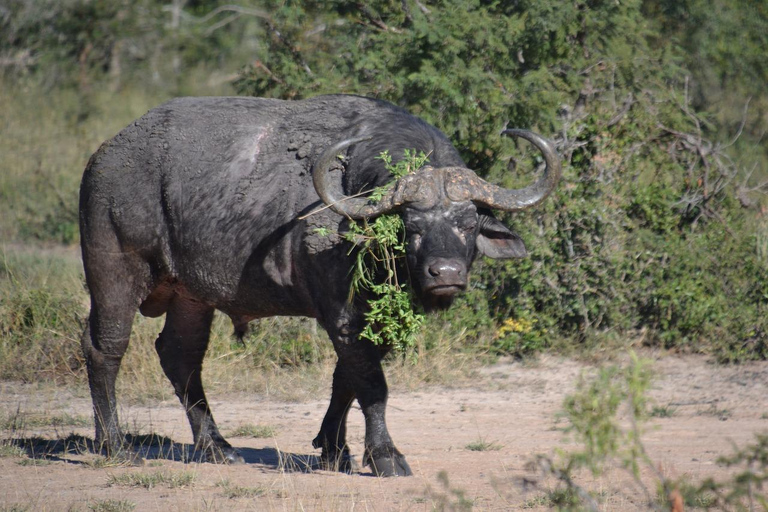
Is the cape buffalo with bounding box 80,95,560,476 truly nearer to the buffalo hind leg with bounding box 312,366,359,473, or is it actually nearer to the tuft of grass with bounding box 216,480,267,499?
the buffalo hind leg with bounding box 312,366,359,473

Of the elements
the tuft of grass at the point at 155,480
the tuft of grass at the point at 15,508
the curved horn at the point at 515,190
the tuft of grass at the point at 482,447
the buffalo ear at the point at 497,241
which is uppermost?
A: the curved horn at the point at 515,190

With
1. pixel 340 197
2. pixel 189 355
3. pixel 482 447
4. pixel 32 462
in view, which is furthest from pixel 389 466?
pixel 32 462

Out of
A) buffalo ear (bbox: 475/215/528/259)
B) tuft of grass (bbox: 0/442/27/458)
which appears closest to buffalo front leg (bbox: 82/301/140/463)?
tuft of grass (bbox: 0/442/27/458)

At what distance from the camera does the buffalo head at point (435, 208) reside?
16.7ft

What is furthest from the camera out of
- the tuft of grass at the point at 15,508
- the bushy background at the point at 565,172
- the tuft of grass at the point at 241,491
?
the bushy background at the point at 565,172

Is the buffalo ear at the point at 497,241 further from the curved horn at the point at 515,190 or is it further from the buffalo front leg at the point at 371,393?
the buffalo front leg at the point at 371,393

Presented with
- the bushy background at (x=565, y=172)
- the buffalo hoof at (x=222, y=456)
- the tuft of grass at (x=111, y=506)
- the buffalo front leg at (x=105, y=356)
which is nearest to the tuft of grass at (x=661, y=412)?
the bushy background at (x=565, y=172)

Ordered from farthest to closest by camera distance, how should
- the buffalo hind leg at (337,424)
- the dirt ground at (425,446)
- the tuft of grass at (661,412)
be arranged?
the tuft of grass at (661,412), the buffalo hind leg at (337,424), the dirt ground at (425,446)

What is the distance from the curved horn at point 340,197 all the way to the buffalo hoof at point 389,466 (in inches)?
54.6

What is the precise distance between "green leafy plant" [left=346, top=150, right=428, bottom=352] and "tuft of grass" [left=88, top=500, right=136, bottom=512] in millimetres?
1489

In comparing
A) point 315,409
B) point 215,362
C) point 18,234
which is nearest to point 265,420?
point 315,409

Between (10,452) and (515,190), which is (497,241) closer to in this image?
(515,190)

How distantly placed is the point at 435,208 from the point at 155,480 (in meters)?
2.20

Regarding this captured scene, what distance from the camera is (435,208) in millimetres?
5211
